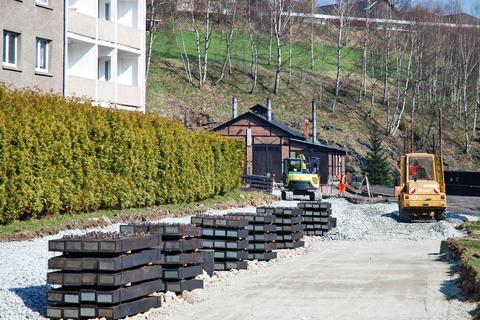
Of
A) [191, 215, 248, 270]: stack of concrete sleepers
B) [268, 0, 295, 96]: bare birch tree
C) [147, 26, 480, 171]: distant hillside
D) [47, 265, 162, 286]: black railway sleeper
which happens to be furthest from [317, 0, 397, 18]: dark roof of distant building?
[47, 265, 162, 286]: black railway sleeper

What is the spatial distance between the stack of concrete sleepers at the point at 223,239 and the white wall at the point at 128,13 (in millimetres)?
28783

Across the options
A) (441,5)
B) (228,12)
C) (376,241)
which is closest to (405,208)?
(376,241)

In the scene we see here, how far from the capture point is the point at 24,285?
14.8m

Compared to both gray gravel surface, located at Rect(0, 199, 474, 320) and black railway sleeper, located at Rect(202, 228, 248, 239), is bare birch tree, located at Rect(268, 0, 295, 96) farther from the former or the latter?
black railway sleeper, located at Rect(202, 228, 248, 239)

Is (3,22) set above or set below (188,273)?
above

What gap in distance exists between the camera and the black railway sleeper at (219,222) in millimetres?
19391

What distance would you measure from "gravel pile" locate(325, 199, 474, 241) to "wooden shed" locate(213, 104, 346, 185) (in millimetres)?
27971

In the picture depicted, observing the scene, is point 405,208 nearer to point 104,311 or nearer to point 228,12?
point 104,311

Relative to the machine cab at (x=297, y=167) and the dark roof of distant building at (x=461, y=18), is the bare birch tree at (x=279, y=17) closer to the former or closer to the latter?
the dark roof of distant building at (x=461, y=18)

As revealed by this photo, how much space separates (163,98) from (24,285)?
2744 inches

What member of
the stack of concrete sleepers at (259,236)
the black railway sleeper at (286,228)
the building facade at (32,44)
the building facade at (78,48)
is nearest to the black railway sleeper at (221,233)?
the stack of concrete sleepers at (259,236)

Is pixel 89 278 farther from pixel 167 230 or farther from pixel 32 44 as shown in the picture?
pixel 32 44

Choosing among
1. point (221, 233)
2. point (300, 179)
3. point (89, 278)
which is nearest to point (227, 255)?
point (221, 233)

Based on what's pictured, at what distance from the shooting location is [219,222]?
1962cm
